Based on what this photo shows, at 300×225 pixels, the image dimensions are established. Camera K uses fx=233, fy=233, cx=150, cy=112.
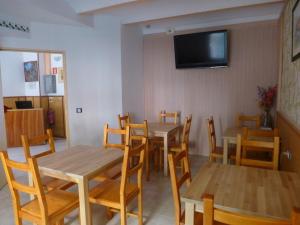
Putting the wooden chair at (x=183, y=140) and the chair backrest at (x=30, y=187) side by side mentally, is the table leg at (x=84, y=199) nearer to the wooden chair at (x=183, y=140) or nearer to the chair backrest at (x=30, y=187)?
the chair backrest at (x=30, y=187)

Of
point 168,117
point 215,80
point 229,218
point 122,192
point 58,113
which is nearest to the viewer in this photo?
point 229,218

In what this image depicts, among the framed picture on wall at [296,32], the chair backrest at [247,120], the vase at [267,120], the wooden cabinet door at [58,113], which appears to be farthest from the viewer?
the wooden cabinet door at [58,113]

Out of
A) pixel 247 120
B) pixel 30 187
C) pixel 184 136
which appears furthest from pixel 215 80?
pixel 30 187

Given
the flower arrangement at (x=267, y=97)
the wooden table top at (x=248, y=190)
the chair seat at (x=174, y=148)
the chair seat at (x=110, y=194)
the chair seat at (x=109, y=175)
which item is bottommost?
the chair seat at (x=110, y=194)

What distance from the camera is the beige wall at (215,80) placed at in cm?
392

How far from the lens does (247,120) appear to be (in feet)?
13.1

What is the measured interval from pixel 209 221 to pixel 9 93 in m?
Result: 7.04

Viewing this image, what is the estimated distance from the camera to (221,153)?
10.8ft

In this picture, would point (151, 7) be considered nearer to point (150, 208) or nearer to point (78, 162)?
point (78, 162)

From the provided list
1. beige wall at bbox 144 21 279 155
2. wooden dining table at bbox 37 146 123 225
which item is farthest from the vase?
wooden dining table at bbox 37 146 123 225

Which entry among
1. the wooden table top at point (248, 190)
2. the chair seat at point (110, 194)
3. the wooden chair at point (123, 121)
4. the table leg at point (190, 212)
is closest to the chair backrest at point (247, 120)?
the wooden chair at point (123, 121)

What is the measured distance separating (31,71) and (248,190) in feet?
22.0

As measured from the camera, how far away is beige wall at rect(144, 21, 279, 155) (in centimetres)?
392

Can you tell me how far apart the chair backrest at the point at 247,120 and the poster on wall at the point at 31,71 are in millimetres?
5413
